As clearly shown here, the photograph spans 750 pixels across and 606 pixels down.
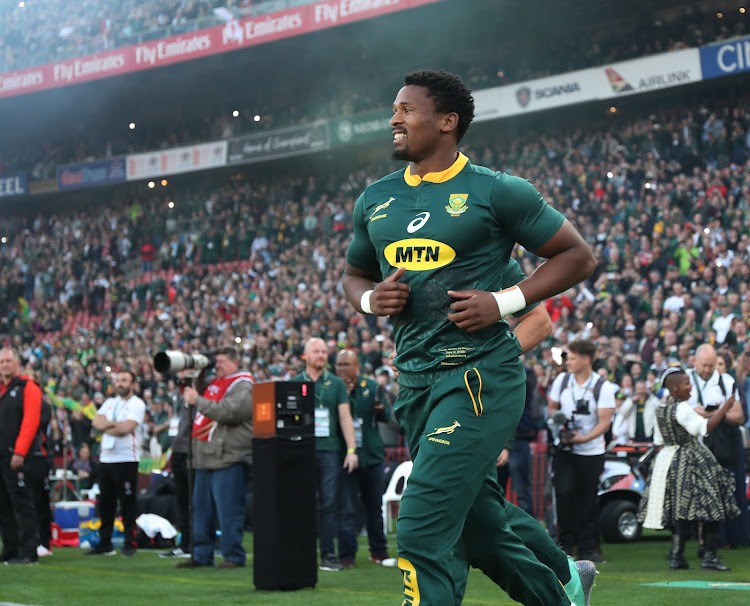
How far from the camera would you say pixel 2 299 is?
38.1m

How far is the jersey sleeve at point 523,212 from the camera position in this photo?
13.4 feet

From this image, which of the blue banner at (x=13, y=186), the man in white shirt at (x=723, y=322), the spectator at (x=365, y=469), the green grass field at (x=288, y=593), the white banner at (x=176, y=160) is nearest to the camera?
the green grass field at (x=288, y=593)

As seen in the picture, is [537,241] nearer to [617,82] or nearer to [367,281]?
[367,281]

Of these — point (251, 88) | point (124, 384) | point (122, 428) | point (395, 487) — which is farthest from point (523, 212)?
point (251, 88)

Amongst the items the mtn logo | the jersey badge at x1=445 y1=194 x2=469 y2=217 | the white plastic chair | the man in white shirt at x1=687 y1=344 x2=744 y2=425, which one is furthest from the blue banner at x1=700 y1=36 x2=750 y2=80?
the jersey badge at x1=445 y1=194 x2=469 y2=217

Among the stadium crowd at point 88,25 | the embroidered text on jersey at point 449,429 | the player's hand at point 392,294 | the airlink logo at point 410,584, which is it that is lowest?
the airlink logo at point 410,584

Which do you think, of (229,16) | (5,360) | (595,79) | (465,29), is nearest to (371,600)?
(5,360)

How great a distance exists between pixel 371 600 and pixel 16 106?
36.4 metres

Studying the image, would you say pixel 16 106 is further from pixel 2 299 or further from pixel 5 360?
pixel 5 360

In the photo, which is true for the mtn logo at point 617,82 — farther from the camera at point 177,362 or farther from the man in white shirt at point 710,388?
the camera at point 177,362

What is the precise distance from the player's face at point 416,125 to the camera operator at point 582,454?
608 cm

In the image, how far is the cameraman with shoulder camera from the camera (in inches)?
392

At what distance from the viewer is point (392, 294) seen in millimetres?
4062

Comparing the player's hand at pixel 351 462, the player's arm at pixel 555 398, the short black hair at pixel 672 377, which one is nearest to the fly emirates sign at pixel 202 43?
the player's arm at pixel 555 398
